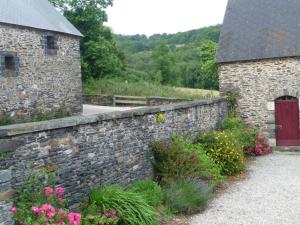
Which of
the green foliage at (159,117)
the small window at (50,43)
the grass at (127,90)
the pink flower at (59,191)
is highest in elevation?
the small window at (50,43)

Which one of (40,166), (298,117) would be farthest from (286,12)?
(40,166)

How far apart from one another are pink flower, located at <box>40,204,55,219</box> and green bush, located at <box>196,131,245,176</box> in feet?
20.7

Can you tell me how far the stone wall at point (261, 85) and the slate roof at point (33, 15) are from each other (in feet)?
28.1

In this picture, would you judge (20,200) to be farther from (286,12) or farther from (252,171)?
(286,12)

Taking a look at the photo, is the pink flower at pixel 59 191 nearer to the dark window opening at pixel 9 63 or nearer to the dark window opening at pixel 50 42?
the dark window opening at pixel 9 63

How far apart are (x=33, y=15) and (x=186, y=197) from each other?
14028 mm

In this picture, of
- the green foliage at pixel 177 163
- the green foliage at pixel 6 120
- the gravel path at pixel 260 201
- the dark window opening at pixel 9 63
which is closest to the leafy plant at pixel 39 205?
the gravel path at pixel 260 201

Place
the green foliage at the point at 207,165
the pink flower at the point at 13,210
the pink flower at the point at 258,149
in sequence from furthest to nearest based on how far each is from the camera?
1. the pink flower at the point at 258,149
2. the green foliage at the point at 207,165
3. the pink flower at the point at 13,210

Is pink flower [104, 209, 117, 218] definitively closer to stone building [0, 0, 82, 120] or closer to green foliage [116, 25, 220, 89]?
stone building [0, 0, 82, 120]

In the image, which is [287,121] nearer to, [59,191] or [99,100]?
[59,191]

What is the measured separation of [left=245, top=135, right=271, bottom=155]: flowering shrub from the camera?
14.3m

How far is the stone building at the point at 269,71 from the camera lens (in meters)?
15.5

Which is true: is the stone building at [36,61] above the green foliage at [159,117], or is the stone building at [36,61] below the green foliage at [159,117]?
above

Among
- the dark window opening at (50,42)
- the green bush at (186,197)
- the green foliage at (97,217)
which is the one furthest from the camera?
the dark window opening at (50,42)
